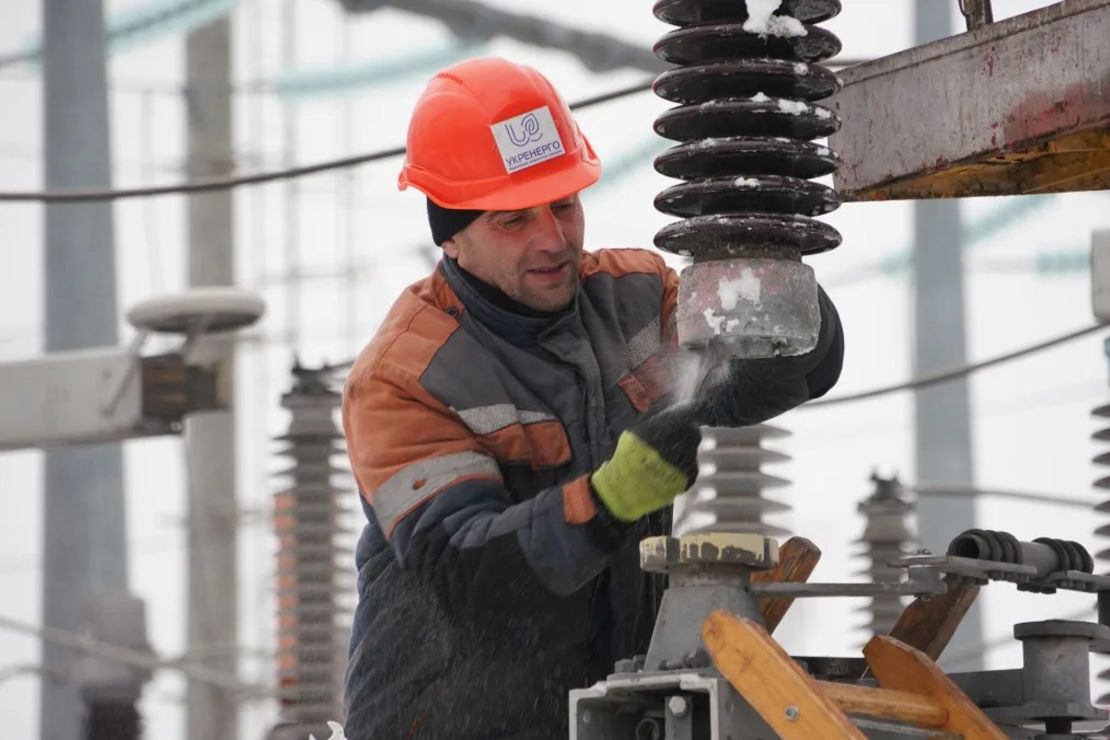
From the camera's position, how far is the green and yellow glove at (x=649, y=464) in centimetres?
269

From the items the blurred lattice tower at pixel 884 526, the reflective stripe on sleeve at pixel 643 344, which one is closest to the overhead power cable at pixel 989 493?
the blurred lattice tower at pixel 884 526

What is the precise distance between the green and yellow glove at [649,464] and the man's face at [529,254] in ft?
1.63

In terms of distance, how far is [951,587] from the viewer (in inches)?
105

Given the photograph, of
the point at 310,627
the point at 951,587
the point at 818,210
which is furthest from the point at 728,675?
the point at 310,627

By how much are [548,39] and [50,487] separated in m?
5.10

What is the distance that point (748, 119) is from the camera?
2646 mm

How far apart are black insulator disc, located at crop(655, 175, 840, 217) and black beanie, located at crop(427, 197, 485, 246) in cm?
64

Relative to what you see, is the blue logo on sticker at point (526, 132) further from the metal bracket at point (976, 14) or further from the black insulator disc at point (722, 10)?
the metal bracket at point (976, 14)

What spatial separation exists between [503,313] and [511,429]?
0.67ft

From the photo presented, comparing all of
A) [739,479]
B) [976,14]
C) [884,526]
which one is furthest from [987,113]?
[884,526]

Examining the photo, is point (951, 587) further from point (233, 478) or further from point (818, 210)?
point (233, 478)

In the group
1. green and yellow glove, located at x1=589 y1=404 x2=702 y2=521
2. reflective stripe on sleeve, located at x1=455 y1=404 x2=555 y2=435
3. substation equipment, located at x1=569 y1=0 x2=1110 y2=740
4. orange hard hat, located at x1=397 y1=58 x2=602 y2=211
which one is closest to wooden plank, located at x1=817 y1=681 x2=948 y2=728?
substation equipment, located at x1=569 y1=0 x2=1110 y2=740

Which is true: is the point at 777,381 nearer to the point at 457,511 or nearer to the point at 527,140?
the point at 457,511

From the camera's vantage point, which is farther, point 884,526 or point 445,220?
point 884,526
